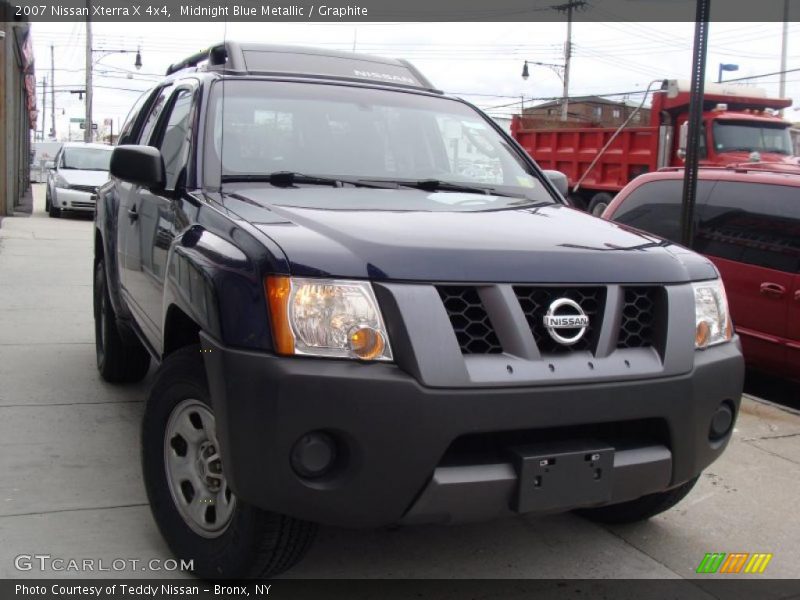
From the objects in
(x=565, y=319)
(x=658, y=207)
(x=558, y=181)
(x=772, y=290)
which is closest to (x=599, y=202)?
(x=658, y=207)

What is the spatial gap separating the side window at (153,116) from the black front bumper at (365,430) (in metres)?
2.50

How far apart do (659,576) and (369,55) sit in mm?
3140

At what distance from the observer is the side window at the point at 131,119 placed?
210 inches

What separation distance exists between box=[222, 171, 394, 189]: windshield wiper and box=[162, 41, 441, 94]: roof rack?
751mm

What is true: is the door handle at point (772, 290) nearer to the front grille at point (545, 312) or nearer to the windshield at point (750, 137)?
the front grille at point (545, 312)

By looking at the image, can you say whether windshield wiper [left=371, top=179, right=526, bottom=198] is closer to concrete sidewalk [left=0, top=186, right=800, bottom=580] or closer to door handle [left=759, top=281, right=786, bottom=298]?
concrete sidewalk [left=0, top=186, right=800, bottom=580]

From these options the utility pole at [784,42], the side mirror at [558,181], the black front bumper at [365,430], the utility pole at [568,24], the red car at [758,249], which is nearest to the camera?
the black front bumper at [365,430]

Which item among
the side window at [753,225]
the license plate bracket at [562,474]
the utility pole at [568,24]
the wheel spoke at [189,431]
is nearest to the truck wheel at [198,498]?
the wheel spoke at [189,431]

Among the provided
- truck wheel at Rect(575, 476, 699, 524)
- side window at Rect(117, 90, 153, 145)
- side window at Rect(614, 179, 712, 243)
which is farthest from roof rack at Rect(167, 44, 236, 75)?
side window at Rect(614, 179, 712, 243)

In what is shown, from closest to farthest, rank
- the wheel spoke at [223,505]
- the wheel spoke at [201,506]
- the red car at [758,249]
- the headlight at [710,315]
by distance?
1. the wheel spoke at [223,505]
2. the wheel spoke at [201,506]
3. the headlight at [710,315]
4. the red car at [758,249]

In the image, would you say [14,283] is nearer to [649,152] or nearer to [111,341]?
[111,341]

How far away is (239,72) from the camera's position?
4.01 metres

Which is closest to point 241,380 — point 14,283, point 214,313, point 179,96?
point 214,313

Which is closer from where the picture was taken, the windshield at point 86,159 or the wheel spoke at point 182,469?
the wheel spoke at point 182,469
